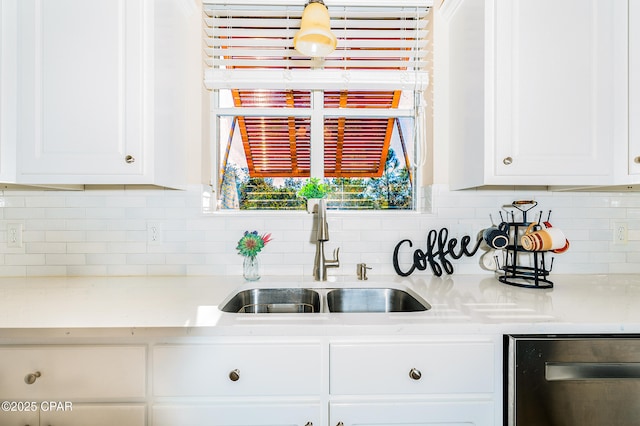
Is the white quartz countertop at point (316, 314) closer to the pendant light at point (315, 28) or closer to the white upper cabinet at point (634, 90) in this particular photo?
the white upper cabinet at point (634, 90)

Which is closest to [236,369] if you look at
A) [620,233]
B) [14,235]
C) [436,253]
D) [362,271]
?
[362,271]

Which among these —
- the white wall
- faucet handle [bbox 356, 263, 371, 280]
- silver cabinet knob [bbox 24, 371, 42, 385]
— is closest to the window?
the white wall

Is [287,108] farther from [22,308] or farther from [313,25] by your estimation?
[22,308]

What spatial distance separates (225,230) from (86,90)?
84 centimetres

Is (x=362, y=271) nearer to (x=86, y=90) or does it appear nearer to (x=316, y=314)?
(x=316, y=314)

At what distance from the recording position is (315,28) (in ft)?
4.42

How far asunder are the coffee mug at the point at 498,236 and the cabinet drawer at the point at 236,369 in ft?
3.35

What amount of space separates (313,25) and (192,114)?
0.83 meters

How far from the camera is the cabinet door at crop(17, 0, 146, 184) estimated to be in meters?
1.31

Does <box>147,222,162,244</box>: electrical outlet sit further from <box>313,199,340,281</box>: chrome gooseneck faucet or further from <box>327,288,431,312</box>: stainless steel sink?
<box>327,288,431,312</box>: stainless steel sink

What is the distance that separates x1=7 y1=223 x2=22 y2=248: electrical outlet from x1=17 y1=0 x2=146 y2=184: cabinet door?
0.61 m

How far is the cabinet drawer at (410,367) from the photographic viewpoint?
1.06m

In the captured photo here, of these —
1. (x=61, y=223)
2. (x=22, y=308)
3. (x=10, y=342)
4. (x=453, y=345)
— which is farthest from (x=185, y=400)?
(x=61, y=223)

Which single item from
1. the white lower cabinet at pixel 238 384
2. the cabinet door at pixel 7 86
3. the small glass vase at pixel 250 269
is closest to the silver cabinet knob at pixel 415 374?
the white lower cabinet at pixel 238 384
